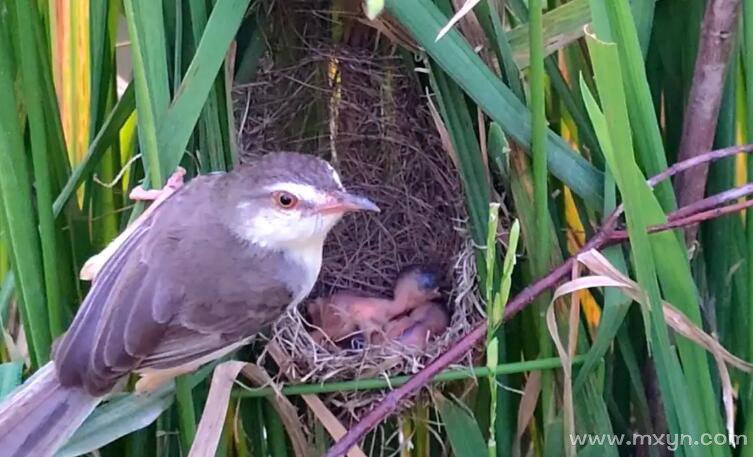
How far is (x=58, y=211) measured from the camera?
1151 millimetres

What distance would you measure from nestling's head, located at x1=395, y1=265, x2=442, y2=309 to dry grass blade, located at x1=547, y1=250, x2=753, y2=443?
0.52 meters

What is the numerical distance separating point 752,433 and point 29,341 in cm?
81

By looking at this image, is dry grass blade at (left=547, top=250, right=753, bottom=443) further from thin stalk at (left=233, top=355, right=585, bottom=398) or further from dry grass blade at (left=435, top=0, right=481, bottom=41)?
dry grass blade at (left=435, top=0, right=481, bottom=41)

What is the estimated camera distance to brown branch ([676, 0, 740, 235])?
42.9 inches

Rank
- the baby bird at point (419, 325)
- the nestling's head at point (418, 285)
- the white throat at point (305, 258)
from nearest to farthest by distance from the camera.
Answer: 1. the white throat at point (305, 258)
2. the baby bird at point (419, 325)
3. the nestling's head at point (418, 285)

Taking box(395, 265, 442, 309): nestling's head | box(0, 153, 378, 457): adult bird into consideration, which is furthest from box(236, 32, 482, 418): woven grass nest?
box(0, 153, 378, 457): adult bird

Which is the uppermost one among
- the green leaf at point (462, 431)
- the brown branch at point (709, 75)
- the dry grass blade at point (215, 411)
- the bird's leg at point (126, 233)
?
the brown branch at point (709, 75)

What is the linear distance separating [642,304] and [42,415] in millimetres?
659

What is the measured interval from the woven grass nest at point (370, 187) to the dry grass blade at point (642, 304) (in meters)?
0.26

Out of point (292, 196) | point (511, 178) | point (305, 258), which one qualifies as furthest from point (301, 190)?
point (511, 178)

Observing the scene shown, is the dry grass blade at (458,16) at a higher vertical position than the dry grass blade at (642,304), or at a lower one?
higher

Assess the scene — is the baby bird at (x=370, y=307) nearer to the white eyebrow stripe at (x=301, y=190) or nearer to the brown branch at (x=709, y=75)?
the white eyebrow stripe at (x=301, y=190)

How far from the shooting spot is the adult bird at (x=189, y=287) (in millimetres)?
1100

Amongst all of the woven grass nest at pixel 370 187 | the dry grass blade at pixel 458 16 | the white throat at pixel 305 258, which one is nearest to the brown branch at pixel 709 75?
the dry grass blade at pixel 458 16
